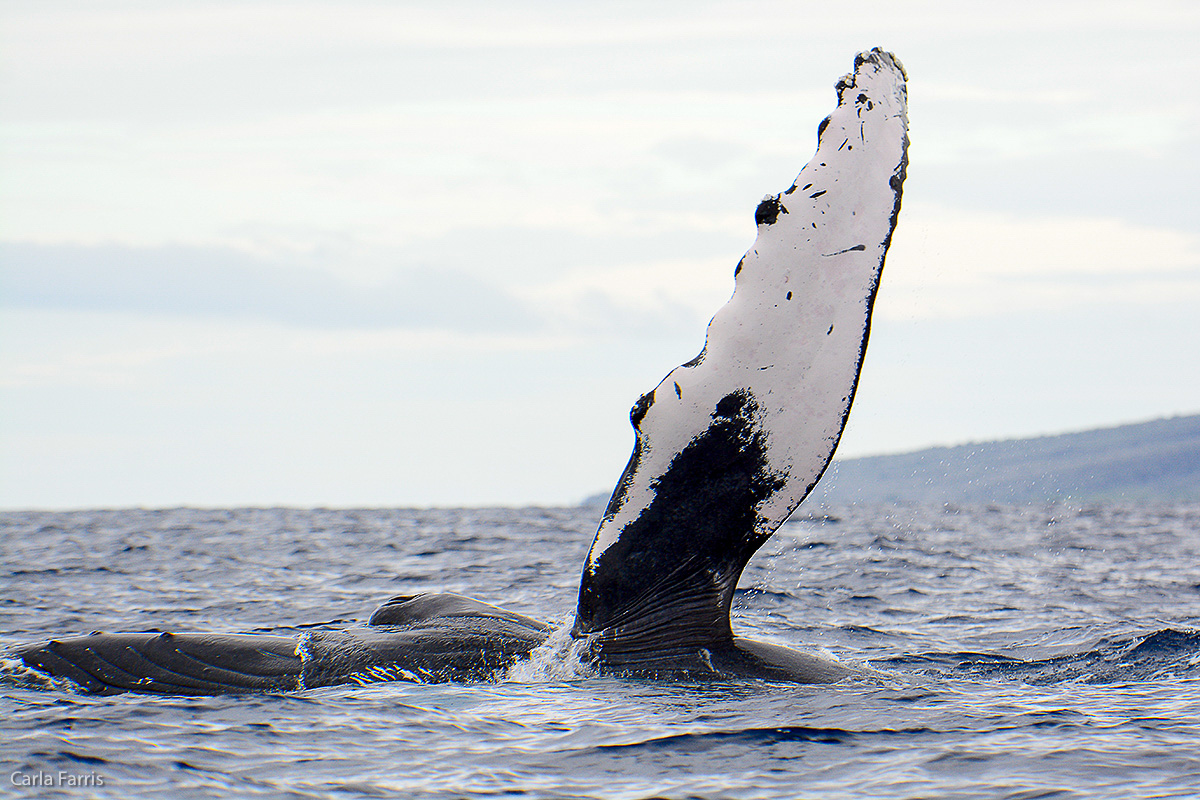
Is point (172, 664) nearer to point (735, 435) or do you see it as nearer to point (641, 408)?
point (641, 408)

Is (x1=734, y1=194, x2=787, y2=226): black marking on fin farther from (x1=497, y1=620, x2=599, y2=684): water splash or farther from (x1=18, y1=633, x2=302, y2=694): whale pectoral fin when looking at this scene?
(x1=18, y1=633, x2=302, y2=694): whale pectoral fin

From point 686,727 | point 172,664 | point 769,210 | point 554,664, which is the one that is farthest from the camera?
point 554,664

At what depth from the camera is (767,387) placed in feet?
17.9

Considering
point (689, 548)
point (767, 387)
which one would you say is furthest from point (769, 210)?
point (689, 548)

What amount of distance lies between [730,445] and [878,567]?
12147 millimetres

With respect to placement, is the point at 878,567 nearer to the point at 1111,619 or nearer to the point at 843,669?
the point at 1111,619

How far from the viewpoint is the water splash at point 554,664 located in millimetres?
5984

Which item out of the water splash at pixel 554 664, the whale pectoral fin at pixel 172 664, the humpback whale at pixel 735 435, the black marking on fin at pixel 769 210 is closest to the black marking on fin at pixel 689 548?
the humpback whale at pixel 735 435

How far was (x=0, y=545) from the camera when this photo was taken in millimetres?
21672

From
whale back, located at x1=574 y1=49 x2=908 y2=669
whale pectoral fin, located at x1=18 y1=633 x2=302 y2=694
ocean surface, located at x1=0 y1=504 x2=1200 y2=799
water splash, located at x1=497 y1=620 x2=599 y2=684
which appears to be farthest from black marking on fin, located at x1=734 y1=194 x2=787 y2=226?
whale pectoral fin, located at x1=18 y1=633 x2=302 y2=694

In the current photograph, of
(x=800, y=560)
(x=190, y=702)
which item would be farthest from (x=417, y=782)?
(x=800, y=560)

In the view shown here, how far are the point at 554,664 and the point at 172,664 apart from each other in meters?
1.79

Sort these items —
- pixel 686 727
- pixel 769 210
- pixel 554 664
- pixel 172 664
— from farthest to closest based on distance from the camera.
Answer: pixel 554 664 → pixel 172 664 → pixel 769 210 → pixel 686 727

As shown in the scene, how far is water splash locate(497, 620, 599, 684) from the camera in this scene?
5.98m
